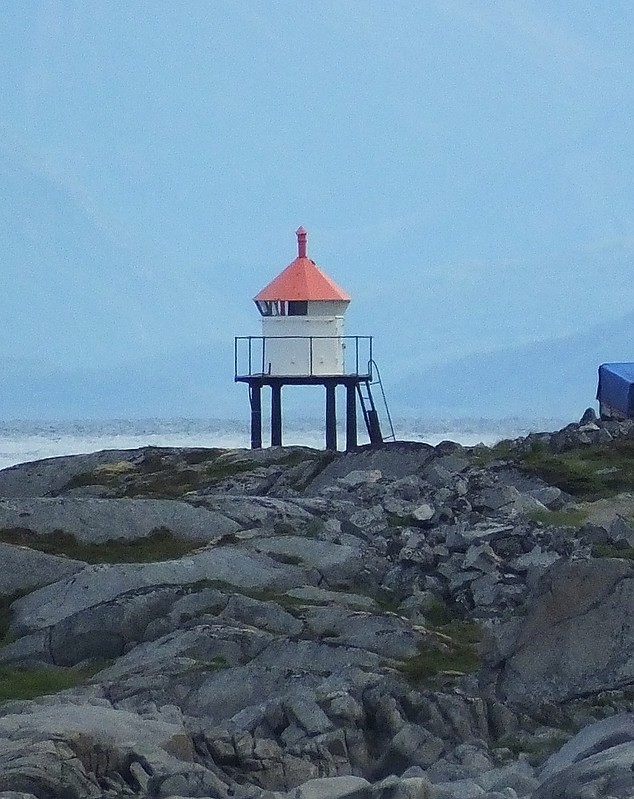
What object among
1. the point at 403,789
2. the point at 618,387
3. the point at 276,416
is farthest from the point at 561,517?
the point at 276,416

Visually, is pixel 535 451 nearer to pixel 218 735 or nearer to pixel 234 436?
pixel 218 735

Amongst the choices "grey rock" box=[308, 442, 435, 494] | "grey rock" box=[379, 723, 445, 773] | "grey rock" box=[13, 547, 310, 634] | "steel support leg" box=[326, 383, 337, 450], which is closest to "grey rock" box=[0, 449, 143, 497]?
"grey rock" box=[308, 442, 435, 494]

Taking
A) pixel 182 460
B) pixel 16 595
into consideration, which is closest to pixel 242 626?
pixel 16 595

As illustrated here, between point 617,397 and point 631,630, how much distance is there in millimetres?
26771

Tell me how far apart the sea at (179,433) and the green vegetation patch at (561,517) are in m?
54.5

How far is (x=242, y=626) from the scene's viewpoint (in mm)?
17438

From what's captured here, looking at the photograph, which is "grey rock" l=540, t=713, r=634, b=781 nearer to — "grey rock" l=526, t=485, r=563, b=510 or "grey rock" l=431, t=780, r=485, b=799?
"grey rock" l=431, t=780, r=485, b=799

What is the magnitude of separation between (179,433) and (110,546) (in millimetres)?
82200

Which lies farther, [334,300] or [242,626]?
[334,300]

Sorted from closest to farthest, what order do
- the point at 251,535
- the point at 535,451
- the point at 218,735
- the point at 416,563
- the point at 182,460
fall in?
the point at 218,735 → the point at 416,563 → the point at 251,535 → the point at 535,451 → the point at 182,460

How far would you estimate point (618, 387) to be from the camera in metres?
41.0

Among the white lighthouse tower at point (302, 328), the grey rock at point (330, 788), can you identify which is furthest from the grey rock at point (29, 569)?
the white lighthouse tower at point (302, 328)

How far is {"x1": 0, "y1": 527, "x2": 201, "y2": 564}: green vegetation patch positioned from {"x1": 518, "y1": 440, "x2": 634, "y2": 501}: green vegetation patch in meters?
6.06

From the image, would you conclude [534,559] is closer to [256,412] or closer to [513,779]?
[513,779]
